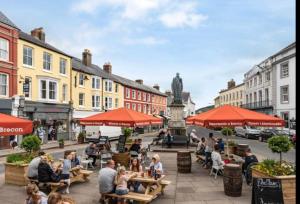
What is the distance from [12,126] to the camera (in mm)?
8352

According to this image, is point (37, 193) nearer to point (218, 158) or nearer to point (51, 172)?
point (51, 172)

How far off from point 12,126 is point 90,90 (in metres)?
32.2

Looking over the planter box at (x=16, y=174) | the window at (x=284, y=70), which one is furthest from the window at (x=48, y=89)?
the window at (x=284, y=70)

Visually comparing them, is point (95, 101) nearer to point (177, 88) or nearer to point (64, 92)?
point (64, 92)

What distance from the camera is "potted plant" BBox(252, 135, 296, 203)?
7.96 m

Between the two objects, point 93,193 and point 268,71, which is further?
point 268,71

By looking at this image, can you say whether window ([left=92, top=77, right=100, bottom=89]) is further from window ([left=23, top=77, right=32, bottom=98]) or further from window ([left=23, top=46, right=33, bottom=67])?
window ([left=23, top=77, right=32, bottom=98])

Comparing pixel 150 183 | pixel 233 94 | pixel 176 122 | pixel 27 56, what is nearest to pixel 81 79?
pixel 27 56

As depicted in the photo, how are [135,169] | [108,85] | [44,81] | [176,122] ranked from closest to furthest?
1. [135,169]
2. [176,122]
3. [44,81]
4. [108,85]

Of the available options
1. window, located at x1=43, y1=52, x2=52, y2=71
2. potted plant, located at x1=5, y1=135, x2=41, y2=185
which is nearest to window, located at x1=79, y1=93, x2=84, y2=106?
window, located at x1=43, y1=52, x2=52, y2=71

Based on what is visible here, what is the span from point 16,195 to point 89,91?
101ft

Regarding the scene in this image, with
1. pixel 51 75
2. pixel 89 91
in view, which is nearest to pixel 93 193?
pixel 51 75

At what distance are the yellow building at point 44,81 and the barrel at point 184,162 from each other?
1926 cm

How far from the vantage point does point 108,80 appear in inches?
1770
